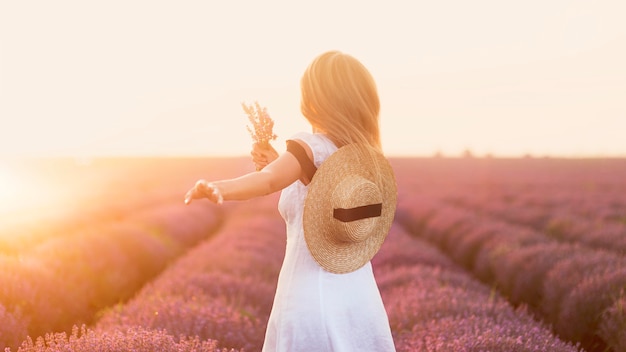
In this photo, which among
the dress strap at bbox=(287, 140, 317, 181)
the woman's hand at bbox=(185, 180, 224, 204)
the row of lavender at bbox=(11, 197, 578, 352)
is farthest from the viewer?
the row of lavender at bbox=(11, 197, 578, 352)

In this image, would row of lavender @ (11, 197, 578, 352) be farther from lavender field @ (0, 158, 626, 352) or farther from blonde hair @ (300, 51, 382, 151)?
blonde hair @ (300, 51, 382, 151)

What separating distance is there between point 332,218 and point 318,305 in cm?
27

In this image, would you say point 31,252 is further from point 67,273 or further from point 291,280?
point 291,280

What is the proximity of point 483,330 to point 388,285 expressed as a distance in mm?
2023

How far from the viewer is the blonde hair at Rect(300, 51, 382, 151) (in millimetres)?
1698

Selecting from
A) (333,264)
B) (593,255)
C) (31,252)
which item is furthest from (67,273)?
(593,255)

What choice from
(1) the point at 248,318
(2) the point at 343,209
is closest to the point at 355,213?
(2) the point at 343,209

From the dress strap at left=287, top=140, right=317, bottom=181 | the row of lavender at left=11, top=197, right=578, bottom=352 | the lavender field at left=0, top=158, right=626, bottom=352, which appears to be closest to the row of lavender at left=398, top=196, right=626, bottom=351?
the lavender field at left=0, top=158, right=626, bottom=352

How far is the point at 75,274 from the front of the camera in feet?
17.5

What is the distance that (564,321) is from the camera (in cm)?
448

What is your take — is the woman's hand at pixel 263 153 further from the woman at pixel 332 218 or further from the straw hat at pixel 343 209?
the straw hat at pixel 343 209

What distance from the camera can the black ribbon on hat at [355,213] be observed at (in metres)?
1.66

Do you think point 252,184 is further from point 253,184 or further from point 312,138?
point 312,138

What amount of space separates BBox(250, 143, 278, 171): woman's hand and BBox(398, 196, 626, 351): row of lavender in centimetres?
268
